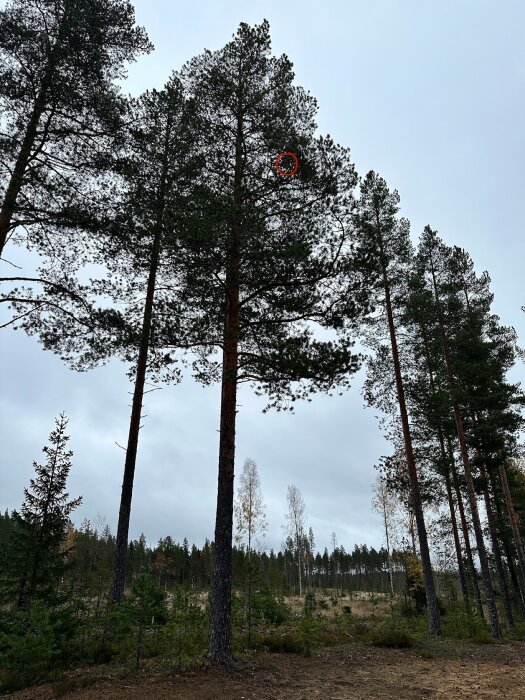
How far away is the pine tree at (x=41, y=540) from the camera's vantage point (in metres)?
9.28

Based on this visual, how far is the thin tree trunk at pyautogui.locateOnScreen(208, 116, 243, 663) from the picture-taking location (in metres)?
7.65

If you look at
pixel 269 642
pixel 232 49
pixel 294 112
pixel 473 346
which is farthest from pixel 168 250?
pixel 473 346

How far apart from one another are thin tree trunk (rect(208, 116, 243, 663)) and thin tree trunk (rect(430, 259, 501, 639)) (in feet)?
34.9

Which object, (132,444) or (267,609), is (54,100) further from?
(267,609)

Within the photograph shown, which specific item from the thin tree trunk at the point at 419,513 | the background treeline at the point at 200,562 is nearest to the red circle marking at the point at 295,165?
the thin tree trunk at the point at 419,513

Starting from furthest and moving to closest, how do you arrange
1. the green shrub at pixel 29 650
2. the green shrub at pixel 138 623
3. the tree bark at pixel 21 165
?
the tree bark at pixel 21 165 < the green shrub at pixel 138 623 < the green shrub at pixel 29 650

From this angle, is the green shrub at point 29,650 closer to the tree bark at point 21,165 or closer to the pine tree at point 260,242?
the pine tree at point 260,242

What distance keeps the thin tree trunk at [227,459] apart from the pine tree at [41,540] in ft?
13.5

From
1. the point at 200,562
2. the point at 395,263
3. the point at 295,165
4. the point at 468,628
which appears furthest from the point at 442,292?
the point at 200,562

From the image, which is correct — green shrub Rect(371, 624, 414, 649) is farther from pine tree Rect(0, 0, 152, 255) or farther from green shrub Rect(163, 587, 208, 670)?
pine tree Rect(0, 0, 152, 255)

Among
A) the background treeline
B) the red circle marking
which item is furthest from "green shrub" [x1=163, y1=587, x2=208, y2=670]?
the background treeline

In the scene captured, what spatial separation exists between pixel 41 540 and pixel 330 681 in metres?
6.85

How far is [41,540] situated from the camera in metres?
9.59

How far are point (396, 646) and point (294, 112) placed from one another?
46.1 feet
